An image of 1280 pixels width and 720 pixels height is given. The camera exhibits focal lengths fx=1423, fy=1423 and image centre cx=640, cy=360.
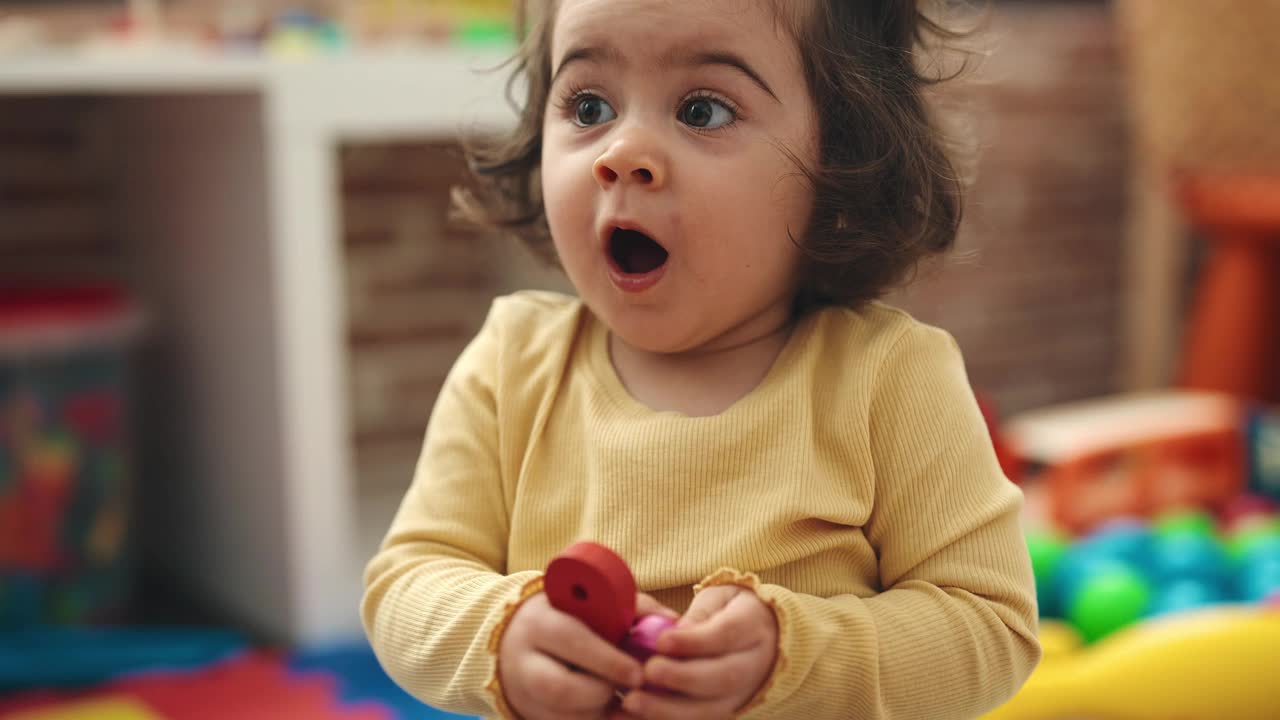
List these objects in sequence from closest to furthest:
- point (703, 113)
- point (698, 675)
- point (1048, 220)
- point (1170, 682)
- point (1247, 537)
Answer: point (698, 675) → point (703, 113) → point (1170, 682) → point (1247, 537) → point (1048, 220)

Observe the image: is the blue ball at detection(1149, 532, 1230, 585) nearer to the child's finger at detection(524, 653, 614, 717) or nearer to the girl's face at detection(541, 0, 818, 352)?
the girl's face at detection(541, 0, 818, 352)

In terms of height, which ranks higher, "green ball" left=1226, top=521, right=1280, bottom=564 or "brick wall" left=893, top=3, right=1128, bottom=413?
"brick wall" left=893, top=3, right=1128, bottom=413

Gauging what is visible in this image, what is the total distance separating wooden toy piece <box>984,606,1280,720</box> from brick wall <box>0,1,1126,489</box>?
693 millimetres

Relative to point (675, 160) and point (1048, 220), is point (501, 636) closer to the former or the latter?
point (675, 160)

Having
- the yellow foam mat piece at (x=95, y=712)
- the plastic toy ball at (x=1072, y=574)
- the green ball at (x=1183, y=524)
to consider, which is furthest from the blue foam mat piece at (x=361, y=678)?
the green ball at (x=1183, y=524)

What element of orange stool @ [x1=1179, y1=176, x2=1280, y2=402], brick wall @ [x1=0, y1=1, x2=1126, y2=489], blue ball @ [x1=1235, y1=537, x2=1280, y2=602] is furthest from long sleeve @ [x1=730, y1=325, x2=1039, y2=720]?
orange stool @ [x1=1179, y1=176, x2=1280, y2=402]

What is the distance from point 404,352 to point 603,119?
1.37 metres

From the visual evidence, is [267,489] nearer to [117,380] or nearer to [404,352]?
[117,380]

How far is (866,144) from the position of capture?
705mm

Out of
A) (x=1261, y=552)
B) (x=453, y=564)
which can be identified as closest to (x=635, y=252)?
(x=453, y=564)

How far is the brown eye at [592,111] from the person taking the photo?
0.69m

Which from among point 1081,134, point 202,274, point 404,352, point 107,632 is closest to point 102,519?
point 107,632

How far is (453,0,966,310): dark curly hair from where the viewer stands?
2.26 ft

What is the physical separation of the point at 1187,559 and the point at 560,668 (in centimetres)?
102
